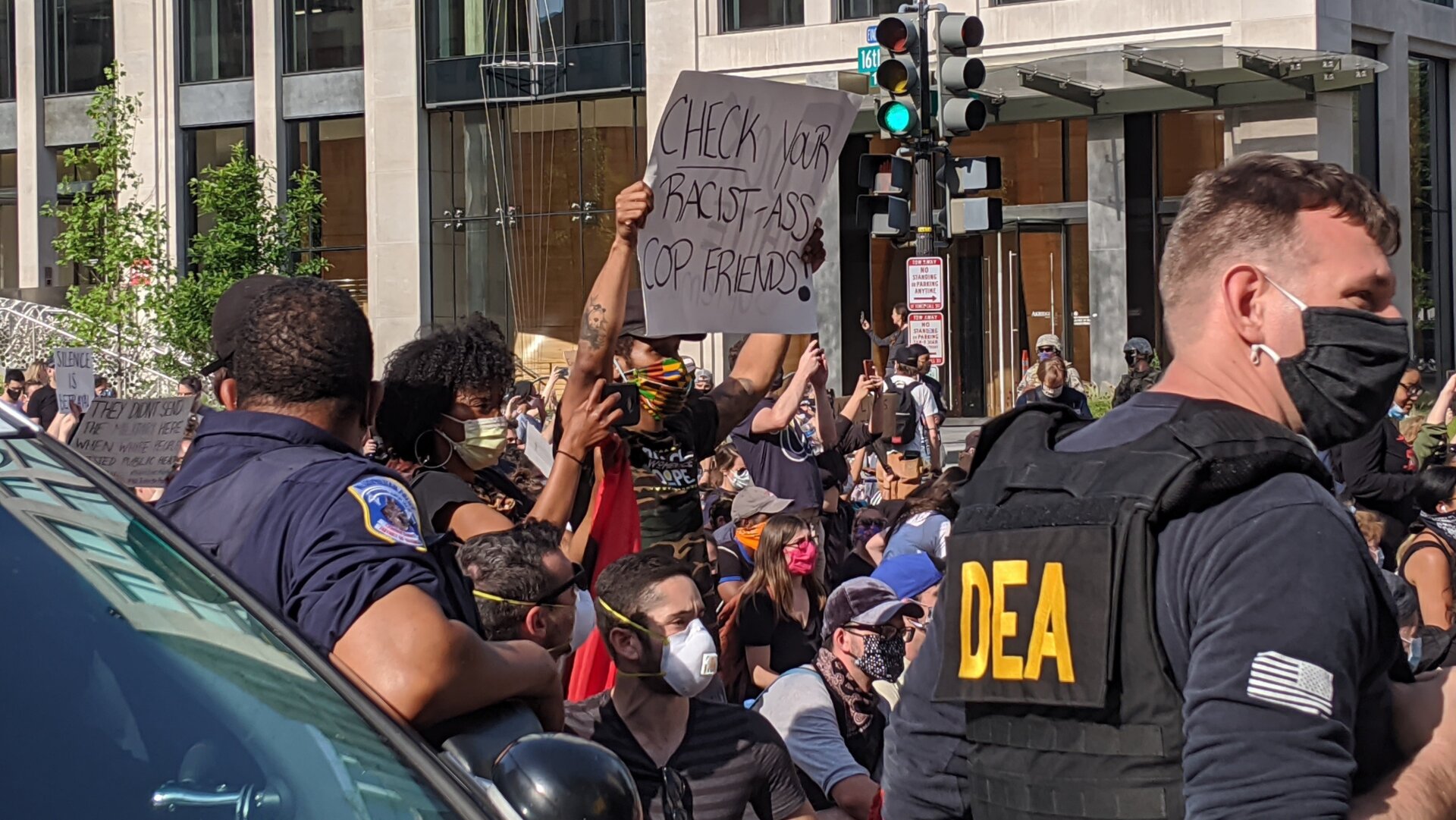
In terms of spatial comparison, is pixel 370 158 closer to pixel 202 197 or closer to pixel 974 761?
pixel 202 197

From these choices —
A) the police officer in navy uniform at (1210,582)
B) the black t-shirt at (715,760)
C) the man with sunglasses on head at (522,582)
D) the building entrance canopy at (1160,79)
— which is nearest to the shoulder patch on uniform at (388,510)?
the police officer in navy uniform at (1210,582)

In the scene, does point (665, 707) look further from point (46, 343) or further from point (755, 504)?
point (46, 343)

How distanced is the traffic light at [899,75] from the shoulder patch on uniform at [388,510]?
36.6ft

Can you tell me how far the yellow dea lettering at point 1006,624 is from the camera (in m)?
2.18

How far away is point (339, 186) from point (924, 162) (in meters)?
23.4

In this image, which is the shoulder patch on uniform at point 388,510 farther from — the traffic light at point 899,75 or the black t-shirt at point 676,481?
the traffic light at point 899,75

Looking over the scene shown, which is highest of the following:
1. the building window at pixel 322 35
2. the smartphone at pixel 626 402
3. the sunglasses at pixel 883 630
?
the building window at pixel 322 35

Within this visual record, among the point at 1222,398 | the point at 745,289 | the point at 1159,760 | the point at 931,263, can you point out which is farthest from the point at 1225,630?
the point at 931,263

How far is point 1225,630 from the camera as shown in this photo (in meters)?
1.99

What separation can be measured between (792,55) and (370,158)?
956cm

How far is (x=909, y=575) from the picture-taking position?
6559mm

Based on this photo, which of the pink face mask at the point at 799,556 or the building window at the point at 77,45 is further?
the building window at the point at 77,45

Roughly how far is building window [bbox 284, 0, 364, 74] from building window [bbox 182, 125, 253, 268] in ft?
6.38

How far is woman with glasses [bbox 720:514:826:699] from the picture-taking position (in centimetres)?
728
